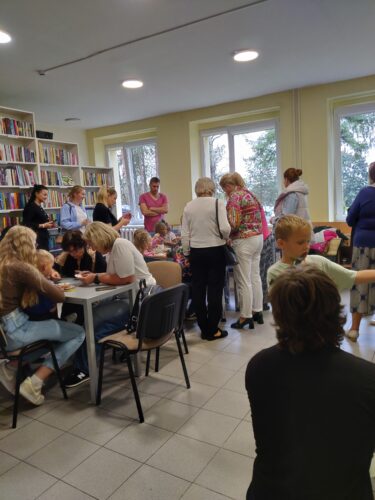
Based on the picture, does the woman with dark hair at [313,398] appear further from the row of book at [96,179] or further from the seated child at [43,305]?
the row of book at [96,179]

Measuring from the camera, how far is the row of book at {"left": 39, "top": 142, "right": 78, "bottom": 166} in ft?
17.9

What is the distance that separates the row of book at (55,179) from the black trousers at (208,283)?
3233 mm

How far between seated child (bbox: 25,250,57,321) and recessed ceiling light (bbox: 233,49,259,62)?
2792 mm

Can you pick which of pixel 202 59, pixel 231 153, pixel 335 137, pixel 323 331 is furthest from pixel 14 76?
pixel 323 331

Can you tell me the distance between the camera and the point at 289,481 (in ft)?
2.90

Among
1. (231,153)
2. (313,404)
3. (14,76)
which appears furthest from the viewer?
(231,153)

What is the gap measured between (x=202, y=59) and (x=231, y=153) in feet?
7.86

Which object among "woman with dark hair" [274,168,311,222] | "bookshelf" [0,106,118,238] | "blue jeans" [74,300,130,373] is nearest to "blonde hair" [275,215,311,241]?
"blue jeans" [74,300,130,373]

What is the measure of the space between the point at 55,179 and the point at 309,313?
551 centimetres

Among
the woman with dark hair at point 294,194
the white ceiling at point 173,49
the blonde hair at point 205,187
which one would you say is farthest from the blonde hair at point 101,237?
the woman with dark hair at point 294,194

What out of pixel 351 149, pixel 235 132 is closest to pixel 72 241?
pixel 235 132

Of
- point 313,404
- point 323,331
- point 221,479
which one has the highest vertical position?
point 323,331

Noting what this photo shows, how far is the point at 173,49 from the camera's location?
3674 mm

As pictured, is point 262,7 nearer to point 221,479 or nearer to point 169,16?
point 169,16
